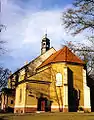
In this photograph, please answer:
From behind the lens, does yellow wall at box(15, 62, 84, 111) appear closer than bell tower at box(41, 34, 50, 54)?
Yes

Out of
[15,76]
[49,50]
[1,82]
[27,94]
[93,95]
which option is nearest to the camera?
[27,94]

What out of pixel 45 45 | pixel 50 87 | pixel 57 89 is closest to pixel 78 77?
pixel 57 89

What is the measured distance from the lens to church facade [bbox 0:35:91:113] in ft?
117

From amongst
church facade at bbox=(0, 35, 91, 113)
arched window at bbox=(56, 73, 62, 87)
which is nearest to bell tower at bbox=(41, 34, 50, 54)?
church facade at bbox=(0, 35, 91, 113)

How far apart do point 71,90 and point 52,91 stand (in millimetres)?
3317

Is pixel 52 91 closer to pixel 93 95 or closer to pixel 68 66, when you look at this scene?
pixel 68 66

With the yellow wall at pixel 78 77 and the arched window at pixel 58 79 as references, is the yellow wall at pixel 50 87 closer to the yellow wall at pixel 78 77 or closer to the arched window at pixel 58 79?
the yellow wall at pixel 78 77

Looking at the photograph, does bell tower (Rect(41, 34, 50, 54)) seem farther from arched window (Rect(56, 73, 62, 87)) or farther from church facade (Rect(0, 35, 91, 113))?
arched window (Rect(56, 73, 62, 87))

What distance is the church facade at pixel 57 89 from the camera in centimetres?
3572

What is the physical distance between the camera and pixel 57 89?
37.3 meters

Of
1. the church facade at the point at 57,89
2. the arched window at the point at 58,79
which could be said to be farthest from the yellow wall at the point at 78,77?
the arched window at the point at 58,79

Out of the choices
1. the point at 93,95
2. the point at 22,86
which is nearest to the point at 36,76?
the point at 22,86

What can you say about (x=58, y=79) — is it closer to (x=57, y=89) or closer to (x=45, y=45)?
(x=57, y=89)

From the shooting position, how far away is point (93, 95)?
4162cm
